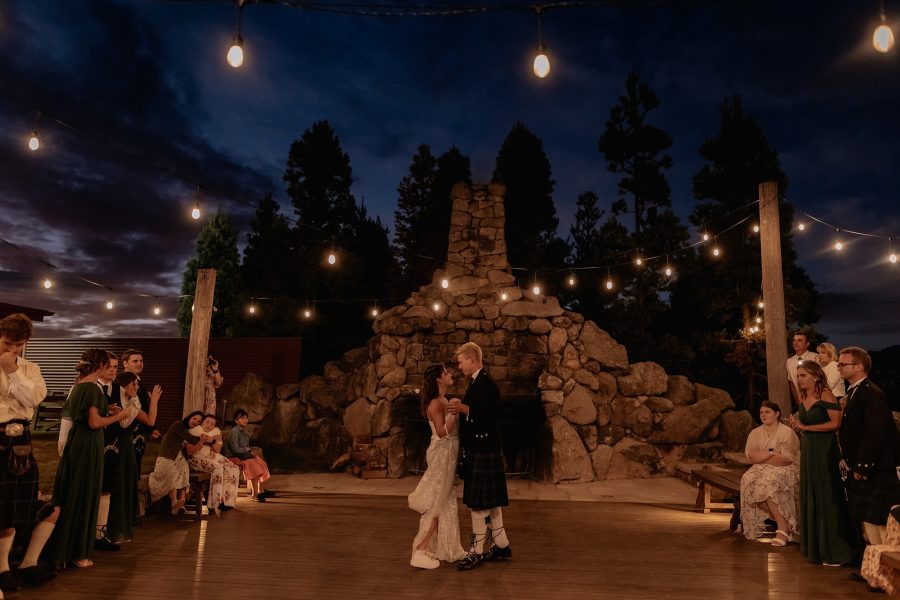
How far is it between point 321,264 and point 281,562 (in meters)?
14.9

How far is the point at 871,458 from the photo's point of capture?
12.8 feet

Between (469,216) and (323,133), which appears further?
(323,133)

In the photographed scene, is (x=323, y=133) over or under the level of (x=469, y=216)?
over

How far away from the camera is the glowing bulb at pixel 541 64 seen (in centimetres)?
453

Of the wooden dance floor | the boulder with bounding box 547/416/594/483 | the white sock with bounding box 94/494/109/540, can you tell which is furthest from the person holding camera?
the boulder with bounding box 547/416/594/483

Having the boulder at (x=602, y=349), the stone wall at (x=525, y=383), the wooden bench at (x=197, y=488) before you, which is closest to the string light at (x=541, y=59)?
the wooden bench at (x=197, y=488)

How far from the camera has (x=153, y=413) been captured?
194 inches

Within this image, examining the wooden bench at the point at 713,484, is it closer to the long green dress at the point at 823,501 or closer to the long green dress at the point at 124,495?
the long green dress at the point at 823,501

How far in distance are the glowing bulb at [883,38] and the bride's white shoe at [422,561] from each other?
16.1 ft

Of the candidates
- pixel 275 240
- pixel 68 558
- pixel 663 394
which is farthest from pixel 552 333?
pixel 275 240

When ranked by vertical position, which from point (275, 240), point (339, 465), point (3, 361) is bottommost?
point (339, 465)

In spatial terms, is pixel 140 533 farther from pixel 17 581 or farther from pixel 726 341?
pixel 726 341

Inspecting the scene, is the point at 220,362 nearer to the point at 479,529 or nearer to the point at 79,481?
the point at 79,481

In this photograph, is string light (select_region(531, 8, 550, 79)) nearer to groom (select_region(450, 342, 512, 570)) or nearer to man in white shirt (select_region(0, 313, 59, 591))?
groom (select_region(450, 342, 512, 570))
